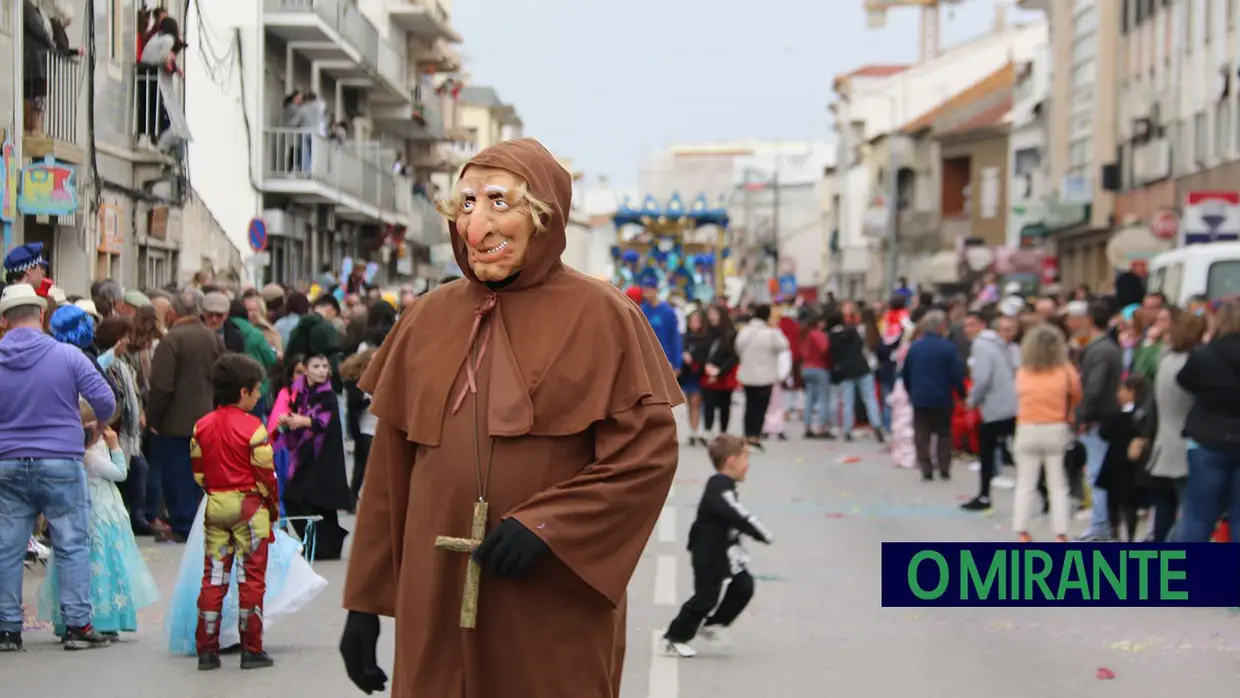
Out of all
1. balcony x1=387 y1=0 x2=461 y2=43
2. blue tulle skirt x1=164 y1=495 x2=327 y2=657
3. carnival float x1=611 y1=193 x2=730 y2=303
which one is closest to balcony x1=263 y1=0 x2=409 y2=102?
balcony x1=387 y1=0 x2=461 y2=43

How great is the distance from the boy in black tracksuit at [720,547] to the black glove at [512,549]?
5.27 meters

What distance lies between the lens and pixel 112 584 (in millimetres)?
10789

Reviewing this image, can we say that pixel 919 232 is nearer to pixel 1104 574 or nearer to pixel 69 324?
pixel 69 324

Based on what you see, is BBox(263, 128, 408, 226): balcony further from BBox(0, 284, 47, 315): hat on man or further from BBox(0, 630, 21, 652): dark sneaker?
BBox(0, 630, 21, 652): dark sneaker

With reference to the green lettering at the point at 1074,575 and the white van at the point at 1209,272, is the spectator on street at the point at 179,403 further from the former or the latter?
the white van at the point at 1209,272

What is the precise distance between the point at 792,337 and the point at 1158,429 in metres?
15.4

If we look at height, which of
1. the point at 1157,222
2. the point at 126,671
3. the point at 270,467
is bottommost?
the point at 126,671

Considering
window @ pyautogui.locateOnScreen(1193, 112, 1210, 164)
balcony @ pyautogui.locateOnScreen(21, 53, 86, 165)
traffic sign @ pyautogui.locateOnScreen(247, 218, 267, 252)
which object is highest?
window @ pyautogui.locateOnScreen(1193, 112, 1210, 164)

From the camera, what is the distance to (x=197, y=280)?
76.6ft

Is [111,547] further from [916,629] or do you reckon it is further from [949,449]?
[949,449]

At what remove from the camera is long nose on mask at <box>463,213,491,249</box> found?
17.0ft

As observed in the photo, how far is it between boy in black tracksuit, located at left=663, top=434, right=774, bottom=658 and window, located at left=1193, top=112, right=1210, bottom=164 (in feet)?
106

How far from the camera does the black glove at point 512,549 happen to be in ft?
16.3

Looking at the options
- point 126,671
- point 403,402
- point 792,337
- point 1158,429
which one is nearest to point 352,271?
point 792,337
